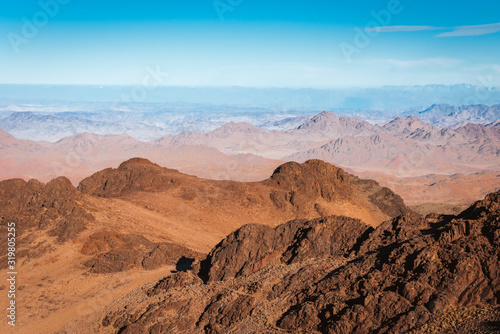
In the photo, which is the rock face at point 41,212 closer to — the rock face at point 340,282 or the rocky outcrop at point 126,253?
the rocky outcrop at point 126,253

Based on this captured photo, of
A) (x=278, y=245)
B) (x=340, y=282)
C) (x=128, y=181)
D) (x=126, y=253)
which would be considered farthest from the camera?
(x=128, y=181)

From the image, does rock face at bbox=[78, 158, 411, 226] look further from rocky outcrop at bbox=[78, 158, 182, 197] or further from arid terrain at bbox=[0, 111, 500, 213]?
arid terrain at bbox=[0, 111, 500, 213]

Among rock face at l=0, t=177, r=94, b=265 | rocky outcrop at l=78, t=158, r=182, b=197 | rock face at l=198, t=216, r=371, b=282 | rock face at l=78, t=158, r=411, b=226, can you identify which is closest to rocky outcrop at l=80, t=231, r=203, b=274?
rock face at l=0, t=177, r=94, b=265

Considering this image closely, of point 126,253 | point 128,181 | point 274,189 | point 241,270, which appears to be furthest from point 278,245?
point 128,181

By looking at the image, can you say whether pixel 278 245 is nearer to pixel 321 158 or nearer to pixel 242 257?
pixel 242 257

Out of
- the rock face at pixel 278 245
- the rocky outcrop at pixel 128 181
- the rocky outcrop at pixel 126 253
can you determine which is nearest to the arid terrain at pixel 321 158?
the rocky outcrop at pixel 128 181

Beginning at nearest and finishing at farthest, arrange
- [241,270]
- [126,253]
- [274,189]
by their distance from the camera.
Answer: [241,270], [126,253], [274,189]

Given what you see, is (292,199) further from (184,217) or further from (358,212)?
(184,217)

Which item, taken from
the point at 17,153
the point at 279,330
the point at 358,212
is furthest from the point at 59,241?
the point at 17,153
